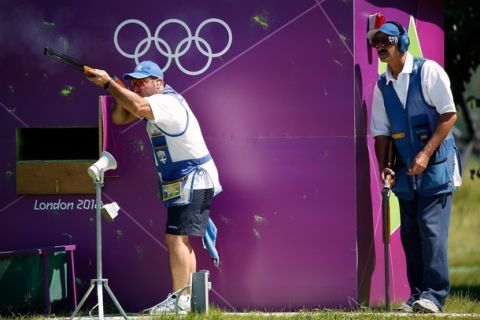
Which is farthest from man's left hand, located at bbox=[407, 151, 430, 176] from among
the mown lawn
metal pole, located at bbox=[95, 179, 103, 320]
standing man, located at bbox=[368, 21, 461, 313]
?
metal pole, located at bbox=[95, 179, 103, 320]

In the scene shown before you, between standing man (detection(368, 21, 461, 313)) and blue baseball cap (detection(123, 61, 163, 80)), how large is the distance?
5.48ft

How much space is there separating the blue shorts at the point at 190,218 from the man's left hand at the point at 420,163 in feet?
4.98

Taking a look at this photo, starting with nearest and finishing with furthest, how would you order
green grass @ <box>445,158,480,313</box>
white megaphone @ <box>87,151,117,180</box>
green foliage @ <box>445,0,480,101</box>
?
1. white megaphone @ <box>87,151,117,180</box>
2. green grass @ <box>445,158,480,313</box>
3. green foliage @ <box>445,0,480,101</box>

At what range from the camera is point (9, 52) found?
28.9ft

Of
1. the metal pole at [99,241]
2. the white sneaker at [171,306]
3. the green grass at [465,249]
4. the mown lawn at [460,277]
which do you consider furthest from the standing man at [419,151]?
the metal pole at [99,241]

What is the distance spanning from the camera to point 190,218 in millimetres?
8164

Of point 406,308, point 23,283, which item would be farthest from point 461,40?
point 23,283

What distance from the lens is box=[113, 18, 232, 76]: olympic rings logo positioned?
28.5 ft

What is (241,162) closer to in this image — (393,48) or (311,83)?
(311,83)

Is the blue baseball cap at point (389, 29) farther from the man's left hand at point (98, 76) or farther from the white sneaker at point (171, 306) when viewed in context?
the white sneaker at point (171, 306)

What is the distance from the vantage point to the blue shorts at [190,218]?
816 centimetres

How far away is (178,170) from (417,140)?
1.81 meters

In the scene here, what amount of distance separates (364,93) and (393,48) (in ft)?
1.76

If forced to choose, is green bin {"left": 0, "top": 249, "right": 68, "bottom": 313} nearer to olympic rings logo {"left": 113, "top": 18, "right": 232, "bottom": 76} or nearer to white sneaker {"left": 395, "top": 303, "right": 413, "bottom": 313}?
olympic rings logo {"left": 113, "top": 18, "right": 232, "bottom": 76}
